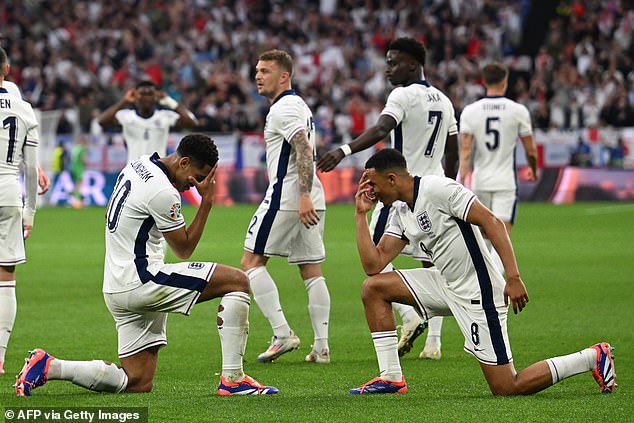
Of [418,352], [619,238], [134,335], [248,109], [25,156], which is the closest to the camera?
[134,335]

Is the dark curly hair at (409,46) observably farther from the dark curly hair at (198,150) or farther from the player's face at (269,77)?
the dark curly hair at (198,150)

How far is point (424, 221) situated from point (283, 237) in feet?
7.72

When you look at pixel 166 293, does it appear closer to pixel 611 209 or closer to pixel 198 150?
pixel 198 150

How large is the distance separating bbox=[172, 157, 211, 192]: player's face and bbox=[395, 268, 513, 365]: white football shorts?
1.47m

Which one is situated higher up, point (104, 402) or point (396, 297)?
point (396, 297)

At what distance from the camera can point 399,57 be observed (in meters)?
9.45

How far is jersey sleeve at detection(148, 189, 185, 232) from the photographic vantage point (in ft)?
22.1

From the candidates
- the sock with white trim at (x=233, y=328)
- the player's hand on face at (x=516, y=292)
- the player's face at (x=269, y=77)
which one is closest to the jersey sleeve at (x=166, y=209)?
the sock with white trim at (x=233, y=328)

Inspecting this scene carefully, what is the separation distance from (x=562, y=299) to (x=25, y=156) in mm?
6355

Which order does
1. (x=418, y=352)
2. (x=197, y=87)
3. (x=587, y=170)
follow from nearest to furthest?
1. (x=418, y=352)
2. (x=587, y=170)
3. (x=197, y=87)

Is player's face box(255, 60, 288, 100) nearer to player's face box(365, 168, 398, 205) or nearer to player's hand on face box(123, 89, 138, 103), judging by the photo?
player's face box(365, 168, 398, 205)

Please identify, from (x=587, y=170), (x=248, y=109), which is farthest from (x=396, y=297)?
(x=248, y=109)

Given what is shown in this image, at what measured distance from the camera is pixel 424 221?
23.0ft

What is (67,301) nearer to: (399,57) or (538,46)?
(399,57)
